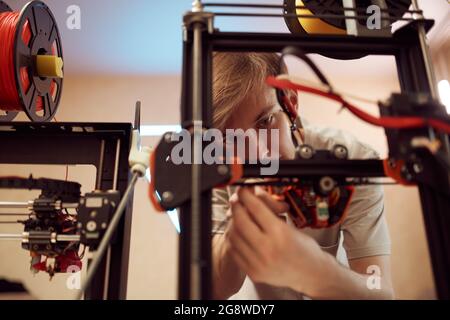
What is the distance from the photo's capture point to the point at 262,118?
963 mm

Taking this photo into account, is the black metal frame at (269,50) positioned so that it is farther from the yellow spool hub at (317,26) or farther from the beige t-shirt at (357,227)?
the beige t-shirt at (357,227)

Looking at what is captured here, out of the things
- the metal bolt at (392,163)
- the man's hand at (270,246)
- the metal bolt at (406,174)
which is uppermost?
the metal bolt at (392,163)

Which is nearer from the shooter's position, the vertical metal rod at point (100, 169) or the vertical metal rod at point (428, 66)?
the vertical metal rod at point (428, 66)

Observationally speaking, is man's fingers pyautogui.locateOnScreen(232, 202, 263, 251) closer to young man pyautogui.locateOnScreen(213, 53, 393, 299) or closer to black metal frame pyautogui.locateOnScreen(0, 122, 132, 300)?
young man pyautogui.locateOnScreen(213, 53, 393, 299)

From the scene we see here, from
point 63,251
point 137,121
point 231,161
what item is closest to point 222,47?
point 231,161

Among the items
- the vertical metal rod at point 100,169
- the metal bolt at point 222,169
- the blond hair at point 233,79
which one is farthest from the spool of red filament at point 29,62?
the metal bolt at point 222,169

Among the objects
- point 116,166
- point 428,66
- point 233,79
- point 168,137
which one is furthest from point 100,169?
point 428,66

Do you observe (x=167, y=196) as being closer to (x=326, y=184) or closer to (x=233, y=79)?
(x=326, y=184)

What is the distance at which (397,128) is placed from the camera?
55 centimetres

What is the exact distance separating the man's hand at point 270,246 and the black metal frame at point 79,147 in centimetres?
32

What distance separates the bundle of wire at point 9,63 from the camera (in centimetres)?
101

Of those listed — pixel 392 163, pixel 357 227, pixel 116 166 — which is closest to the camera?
pixel 392 163

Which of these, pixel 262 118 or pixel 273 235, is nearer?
pixel 273 235

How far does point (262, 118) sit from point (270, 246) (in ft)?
1.48
